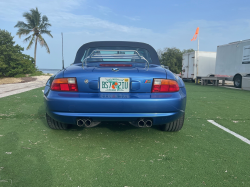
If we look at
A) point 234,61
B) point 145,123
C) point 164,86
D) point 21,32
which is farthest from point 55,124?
point 21,32

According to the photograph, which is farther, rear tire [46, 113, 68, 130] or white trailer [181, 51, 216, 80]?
white trailer [181, 51, 216, 80]

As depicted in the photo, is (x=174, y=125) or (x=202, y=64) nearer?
(x=174, y=125)

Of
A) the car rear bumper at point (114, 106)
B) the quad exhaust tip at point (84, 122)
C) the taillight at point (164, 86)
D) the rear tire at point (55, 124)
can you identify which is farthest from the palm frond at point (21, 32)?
the taillight at point (164, 86)

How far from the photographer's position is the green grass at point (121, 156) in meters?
1.86

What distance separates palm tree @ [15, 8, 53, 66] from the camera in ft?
124

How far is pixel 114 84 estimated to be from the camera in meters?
2.47

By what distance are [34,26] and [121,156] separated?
42574 mm

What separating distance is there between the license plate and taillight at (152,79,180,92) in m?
0.35

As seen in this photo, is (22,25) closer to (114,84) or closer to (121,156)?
(114,84)

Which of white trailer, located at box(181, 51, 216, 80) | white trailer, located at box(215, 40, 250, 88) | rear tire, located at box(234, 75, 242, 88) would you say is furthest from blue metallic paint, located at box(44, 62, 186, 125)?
white trailer, located at box(181, 51, 216, 80)

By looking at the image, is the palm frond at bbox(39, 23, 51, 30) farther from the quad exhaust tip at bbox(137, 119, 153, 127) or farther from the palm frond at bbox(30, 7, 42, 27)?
the quad exhaust tip at bbox(137, 119, 153, 127)

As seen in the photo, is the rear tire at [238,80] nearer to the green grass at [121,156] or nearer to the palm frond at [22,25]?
the green grass at [121,156]

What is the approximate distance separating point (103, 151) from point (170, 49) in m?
55.9

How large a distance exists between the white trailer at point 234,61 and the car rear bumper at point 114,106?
39.6ft
